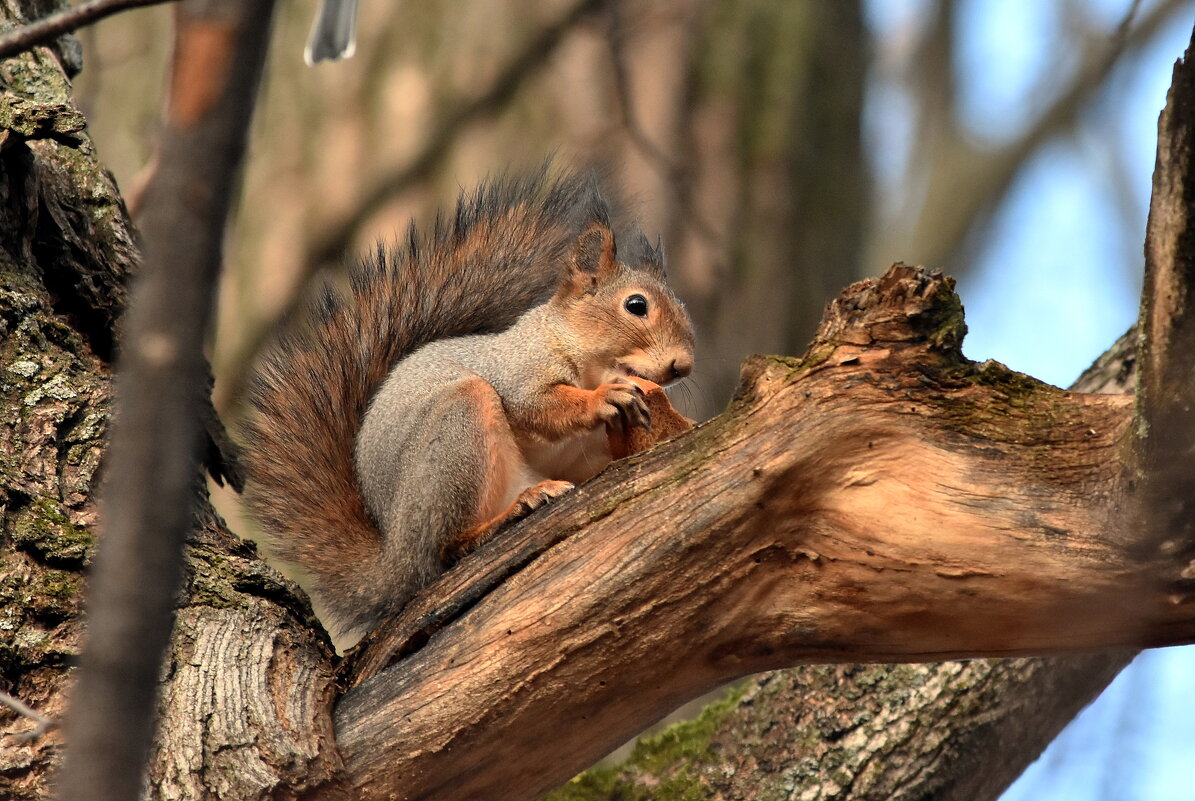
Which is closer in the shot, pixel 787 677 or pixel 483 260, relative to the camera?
pixel 787 677

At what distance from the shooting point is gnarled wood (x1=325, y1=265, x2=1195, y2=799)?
1.36 metres

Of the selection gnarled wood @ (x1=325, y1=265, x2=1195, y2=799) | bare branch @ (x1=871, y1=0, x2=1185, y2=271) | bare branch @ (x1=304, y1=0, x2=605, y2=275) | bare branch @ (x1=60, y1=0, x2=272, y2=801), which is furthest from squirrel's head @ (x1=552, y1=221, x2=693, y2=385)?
bare branch @ (x1=871, y1=0, x2=1185, y2=271)

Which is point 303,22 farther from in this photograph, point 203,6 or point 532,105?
point 203,6

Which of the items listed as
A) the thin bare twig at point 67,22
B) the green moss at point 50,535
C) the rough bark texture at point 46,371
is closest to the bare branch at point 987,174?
the rough bark texture at point 46,371

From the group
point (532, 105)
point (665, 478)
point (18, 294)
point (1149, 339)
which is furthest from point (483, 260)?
point (1149, 339)

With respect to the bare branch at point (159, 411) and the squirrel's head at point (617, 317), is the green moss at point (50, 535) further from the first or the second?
the bare branch at point (159, 411)

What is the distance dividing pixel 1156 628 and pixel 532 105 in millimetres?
2615

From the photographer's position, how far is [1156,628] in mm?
1302

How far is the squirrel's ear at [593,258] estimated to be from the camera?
257cm

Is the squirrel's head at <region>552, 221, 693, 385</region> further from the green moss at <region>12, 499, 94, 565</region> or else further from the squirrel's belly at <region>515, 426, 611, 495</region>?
the green moss at <region>12, 499, 94, 565</region>

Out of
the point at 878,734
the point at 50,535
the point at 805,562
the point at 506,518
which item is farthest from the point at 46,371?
the point at 878,734

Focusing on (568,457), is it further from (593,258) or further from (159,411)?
(159,411)

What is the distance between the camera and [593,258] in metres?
2.60

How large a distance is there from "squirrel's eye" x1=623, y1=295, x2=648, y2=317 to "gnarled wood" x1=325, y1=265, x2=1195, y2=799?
92 centimetres
